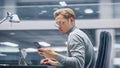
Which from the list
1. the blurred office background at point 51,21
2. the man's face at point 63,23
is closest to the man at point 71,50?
the man's face at point 63,23

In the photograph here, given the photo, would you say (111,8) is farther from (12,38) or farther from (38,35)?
(12,38)

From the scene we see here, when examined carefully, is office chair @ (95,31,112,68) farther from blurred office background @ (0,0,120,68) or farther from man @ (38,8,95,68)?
blurred office background @ (0,0,120,68)

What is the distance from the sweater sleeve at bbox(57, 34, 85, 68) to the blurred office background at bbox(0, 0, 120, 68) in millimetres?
5575

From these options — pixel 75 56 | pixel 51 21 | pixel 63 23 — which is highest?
pixel 51 21

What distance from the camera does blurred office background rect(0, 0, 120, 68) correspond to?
23.8 ft

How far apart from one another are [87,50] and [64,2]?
611cm

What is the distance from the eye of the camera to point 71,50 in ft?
4.50

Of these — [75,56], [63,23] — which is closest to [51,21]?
[63,23]

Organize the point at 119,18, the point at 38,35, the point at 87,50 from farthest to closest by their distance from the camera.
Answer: the point at 38,35 < the point at 119,18 < the point at 87,50

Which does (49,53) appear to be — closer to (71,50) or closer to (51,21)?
(71,50)

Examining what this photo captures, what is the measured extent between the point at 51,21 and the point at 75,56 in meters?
6.35

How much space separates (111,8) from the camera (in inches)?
289

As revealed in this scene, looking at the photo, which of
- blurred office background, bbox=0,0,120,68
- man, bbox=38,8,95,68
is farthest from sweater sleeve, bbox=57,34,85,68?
blurred office background, bbox=0,0,120,68

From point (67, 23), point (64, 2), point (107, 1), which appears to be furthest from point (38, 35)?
point (67, 23)
